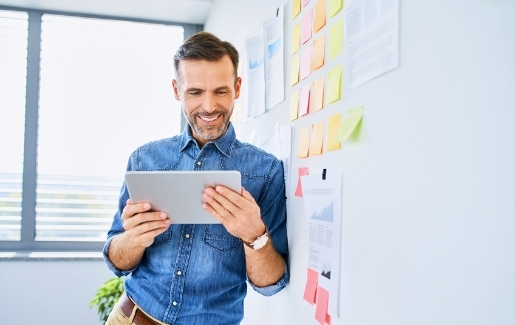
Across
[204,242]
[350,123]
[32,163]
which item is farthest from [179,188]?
[32,163]

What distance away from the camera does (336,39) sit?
101 cm

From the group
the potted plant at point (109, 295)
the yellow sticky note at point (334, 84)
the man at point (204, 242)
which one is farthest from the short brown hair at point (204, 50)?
the potted plant at point (109, 295)

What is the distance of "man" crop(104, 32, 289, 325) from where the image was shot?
1.30m

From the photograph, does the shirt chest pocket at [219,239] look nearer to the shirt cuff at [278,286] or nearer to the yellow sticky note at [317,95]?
the shirt cuff at [278,286]

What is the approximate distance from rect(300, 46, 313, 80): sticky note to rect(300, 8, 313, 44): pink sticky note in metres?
0.03

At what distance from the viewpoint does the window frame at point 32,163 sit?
3.21 metres

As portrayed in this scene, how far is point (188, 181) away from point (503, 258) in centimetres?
67

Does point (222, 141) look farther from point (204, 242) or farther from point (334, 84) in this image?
point (334, 84)

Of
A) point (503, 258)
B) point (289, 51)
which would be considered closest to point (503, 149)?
point (503, 258)

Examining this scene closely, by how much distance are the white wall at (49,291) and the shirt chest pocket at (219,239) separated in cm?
201

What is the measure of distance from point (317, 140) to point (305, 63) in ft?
0.72

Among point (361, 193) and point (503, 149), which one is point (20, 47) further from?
point (503, 149)

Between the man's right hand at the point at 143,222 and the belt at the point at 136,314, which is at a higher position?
the man's right hand at the point at 143,222

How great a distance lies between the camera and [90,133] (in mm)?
3311
